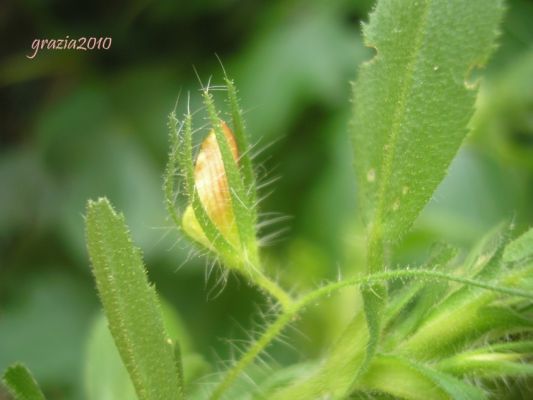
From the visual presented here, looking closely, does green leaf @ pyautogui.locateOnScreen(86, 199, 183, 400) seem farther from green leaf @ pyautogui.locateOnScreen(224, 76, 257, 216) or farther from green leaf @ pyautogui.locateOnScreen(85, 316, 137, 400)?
green leaf @ pyautogui.locateOnScreen(85, 316, 137, 400)

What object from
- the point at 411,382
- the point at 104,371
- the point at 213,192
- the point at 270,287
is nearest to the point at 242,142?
the point at 213,192

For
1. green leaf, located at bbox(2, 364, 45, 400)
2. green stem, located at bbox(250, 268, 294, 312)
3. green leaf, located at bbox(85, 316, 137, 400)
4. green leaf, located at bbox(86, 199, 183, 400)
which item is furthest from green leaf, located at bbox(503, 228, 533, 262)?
green leaf, located at bbox(85, 316, 137, 400)

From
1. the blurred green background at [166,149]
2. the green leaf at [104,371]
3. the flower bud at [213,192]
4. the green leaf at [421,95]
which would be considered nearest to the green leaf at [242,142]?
the flower bud at [213,192]

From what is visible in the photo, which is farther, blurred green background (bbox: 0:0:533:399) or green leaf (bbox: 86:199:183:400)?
blurred green background (bbox: 0:0:533:399)

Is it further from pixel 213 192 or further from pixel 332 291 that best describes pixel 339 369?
pixel 213 192

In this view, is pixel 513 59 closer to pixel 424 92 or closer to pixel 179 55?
pixel 179 55
